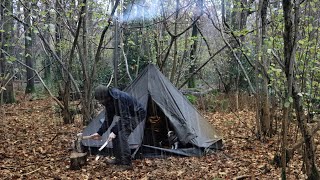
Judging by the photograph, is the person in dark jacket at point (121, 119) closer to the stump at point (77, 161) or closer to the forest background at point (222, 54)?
the stump at point (77, 161)

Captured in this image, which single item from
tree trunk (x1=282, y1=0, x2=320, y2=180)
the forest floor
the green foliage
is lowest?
the forest floor

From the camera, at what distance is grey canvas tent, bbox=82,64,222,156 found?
212 inches

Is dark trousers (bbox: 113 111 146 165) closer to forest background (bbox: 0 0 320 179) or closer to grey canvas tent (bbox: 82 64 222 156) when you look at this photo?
grey canvas tent (bbox: 82 64 222 156)

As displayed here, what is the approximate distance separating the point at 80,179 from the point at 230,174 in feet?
6.48

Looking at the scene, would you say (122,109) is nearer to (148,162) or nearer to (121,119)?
(121,119)

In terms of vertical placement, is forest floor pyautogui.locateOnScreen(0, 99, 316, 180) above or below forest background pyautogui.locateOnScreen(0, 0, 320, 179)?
below

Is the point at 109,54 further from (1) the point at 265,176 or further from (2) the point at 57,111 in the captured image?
(1) the point at 265,176

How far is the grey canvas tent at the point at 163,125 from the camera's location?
17.6 feet

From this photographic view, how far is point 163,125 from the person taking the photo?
5910 millimetres

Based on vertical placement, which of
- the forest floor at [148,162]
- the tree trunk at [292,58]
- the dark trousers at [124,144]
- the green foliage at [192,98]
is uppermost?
the tree trunk at [292,58]

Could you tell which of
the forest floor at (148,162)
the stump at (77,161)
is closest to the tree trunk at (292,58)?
the forest floor at (148,162)

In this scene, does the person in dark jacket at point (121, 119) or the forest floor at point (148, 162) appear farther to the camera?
the person in dark jacket at point (121, 119)

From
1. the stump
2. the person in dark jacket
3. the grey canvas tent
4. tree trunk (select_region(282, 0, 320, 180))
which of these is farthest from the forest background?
the person in dark jacket

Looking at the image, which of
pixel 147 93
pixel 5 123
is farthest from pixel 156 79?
pixel 5 123
